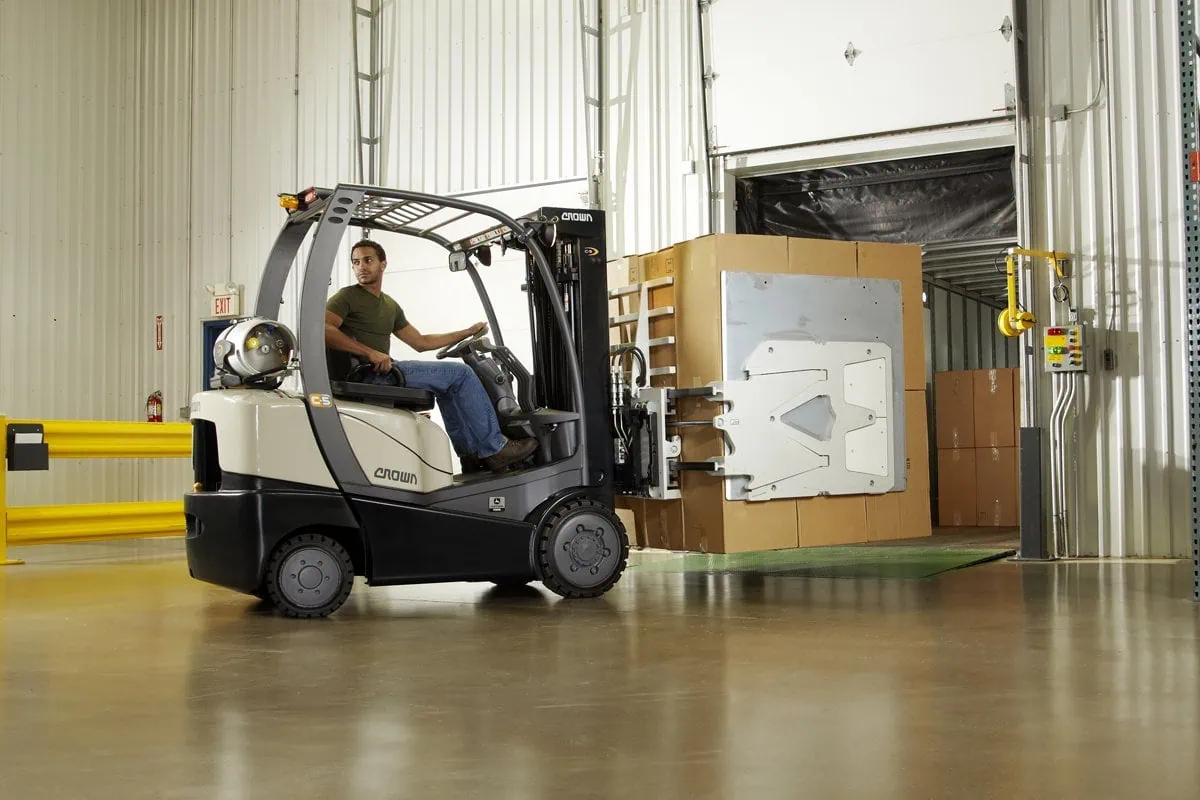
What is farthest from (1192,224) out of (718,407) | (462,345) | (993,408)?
(993,408)

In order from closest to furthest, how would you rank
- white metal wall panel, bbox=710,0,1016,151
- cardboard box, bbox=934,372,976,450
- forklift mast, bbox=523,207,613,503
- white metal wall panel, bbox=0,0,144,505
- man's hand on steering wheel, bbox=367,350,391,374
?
1. man's hand on steering wheel, bbox=367,350,391,374
2. forklift mast, bbox=523,207,613,503
3. white metal wall panel, bbox=710,0,1016,151
4. cardboard box, bbox=934,372,976,450
5. white metal wall panel, bbox=0,0,144,505

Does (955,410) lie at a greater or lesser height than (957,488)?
greater

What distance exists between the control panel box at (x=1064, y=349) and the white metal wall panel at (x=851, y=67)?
1926 millimetres

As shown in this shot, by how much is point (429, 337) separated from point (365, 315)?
0.39 m

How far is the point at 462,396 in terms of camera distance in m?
6.89

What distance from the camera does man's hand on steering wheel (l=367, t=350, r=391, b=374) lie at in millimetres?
6781

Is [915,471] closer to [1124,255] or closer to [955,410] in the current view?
[1124,255]

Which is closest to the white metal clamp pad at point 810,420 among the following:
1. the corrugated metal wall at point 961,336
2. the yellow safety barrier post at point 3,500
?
the yellow safety barrier post at point 3,500

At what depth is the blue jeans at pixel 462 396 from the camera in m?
6.85

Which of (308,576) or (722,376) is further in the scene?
(722,376)

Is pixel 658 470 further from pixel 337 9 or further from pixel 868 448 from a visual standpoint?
pixel 337 9

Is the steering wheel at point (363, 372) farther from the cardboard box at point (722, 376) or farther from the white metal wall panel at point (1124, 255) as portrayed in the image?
the white metal wall panel at point (1124, 255)

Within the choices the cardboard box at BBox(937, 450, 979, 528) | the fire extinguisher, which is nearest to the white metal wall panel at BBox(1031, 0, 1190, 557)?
the cardboard box at BBox(937, 450, 979, 528)

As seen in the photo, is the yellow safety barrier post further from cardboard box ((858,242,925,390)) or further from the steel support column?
the steel support column
